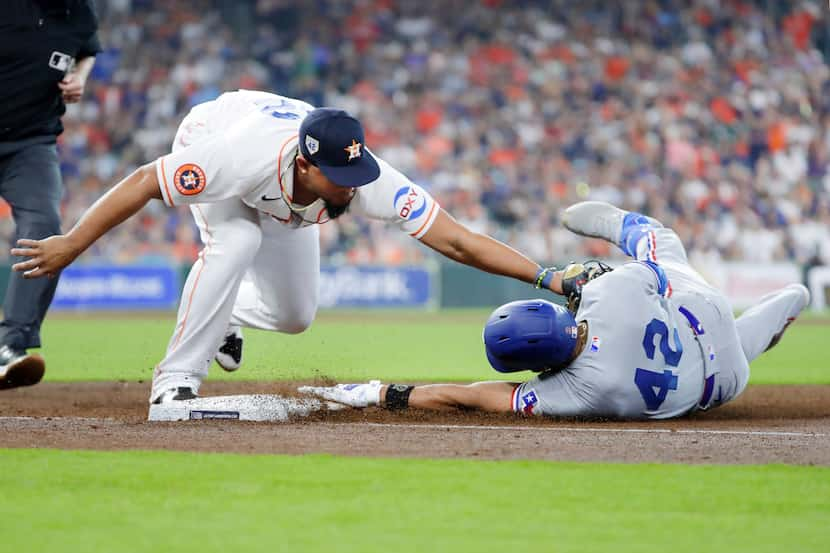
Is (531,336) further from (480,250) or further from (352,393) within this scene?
(352,393)

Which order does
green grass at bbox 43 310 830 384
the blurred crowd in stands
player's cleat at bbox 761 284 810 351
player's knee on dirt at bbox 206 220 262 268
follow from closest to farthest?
player's knee on dirt at bbox 206 220 262 268
player's cleat at bbox 761 284 810 351
green grass at bbox 43 310 830 384
the blurred crowd in stands

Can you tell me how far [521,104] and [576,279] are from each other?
18.4 m

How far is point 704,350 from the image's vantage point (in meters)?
6.52

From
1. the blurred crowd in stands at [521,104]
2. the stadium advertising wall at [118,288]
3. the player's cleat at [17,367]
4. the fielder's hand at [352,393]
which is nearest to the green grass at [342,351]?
the fielder's hand at [352,393]

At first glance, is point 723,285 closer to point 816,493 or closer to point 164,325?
point 164,325

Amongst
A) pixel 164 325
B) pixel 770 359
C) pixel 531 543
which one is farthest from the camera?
pixel 164 325

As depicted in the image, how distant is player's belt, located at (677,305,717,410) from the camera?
6523 mm

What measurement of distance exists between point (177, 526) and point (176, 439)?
1.95m

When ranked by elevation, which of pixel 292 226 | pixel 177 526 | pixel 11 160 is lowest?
pixel 177 526

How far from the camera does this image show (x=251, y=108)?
674cm

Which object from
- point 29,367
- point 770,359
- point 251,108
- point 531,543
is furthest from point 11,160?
point 770,359

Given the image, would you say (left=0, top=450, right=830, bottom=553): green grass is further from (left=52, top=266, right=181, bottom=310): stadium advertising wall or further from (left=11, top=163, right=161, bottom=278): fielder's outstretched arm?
(left=52, top=266, right=181, bottom=310): stadium advertising wall

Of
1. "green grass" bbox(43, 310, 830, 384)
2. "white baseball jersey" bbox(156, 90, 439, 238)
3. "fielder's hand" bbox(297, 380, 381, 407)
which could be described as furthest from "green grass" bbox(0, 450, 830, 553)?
"green grass" bbox(43, 310, 830, 384)

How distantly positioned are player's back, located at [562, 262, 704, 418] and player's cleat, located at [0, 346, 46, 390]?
319cm
